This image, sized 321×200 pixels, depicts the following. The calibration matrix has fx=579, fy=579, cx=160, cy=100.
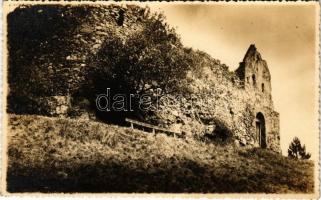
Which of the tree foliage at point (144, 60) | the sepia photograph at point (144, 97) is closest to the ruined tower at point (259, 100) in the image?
the sepia photograph at point (144, 97)

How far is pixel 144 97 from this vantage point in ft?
48.8

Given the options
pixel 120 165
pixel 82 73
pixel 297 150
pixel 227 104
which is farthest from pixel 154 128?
pixel 297 150

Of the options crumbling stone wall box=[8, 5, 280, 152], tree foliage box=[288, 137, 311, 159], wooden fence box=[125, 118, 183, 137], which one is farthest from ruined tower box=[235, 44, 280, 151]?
wooden fence box=[125, 118, 183, 137]

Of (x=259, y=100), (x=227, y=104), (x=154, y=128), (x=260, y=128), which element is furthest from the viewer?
(x=259, y=100)

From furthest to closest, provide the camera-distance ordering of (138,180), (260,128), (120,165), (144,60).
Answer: (260,128)
(144,60)
(120,165)
(138,180)

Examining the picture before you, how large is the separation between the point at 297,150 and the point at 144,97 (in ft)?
13.4

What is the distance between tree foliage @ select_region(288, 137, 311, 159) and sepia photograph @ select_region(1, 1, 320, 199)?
0.06 m

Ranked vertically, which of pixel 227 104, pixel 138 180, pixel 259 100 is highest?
pixel 259 100

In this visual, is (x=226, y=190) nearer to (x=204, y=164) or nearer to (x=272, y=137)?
(x=204, y=164)

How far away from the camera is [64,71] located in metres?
14.9

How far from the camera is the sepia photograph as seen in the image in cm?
1293

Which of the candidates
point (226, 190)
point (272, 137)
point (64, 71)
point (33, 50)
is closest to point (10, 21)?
point (33, 50)

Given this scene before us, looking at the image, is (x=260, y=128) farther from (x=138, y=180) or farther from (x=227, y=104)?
(x=138, y=180)

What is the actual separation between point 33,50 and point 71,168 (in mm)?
3401
